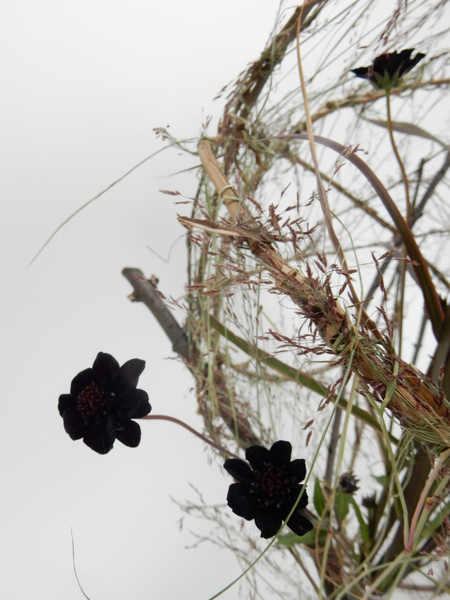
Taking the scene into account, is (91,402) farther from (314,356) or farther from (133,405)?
(314,356)

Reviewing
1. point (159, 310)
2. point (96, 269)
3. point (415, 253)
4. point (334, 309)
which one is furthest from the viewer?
point (96, 269)

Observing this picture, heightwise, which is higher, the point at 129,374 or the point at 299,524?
the point at 129,374

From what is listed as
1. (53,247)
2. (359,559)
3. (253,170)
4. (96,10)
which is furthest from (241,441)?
(96,10)

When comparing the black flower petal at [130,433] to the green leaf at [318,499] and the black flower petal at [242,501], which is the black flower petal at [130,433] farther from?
the green leaf at [318,499]

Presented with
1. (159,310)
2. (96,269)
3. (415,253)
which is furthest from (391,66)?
(96,269)

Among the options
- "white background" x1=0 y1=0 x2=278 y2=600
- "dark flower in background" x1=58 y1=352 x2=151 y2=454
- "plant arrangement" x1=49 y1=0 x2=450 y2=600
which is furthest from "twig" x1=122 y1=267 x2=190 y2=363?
"white background" x1=0 y1=0 x2=278 y2=600

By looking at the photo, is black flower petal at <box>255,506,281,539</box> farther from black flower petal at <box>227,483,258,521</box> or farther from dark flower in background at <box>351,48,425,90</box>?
dark flower in background at <box>351,48,425,90</box>

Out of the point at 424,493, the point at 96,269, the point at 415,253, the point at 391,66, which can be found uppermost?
the point at 96,269
